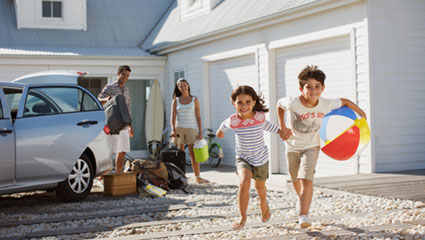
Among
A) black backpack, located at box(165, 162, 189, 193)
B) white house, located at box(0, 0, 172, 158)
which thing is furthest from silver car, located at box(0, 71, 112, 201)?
white house, located at box(0, 0, 172, 158)

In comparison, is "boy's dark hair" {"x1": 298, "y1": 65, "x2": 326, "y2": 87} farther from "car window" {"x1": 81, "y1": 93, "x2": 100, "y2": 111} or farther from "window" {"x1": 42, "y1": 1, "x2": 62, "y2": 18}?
"window" {"x1": 42, "y1": 1, "x2": 62, "y2": 18}

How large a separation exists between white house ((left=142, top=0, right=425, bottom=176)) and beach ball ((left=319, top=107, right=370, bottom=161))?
10.9ft

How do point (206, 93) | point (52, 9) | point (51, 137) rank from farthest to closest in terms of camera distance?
1. point (52, 9)
2. point (206, 93)
3. point (51, 137)

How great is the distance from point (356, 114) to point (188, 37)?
899cm

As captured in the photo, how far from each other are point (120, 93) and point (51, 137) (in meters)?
2.23

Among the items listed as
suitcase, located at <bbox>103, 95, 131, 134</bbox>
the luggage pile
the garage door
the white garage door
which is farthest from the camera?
the white garage door

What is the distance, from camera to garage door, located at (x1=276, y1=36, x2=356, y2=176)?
32.5ft

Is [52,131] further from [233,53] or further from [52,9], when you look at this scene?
[52,9]

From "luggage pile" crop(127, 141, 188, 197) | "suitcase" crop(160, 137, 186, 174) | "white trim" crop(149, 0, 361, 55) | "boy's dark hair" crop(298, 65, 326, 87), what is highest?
"white trim" crop(149, 0, 361, 55)

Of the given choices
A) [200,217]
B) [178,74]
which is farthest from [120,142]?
[178,74]

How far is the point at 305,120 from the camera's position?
553cm

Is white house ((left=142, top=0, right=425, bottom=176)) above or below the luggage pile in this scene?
above

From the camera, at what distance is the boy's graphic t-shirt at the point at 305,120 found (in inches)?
218

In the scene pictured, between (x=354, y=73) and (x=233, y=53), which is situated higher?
(x=233, y=53)
